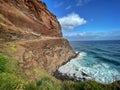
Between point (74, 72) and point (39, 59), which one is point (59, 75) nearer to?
point (74, 72)

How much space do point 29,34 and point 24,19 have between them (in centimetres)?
520

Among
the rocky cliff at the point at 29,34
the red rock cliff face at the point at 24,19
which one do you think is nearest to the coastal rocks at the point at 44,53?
the rocky cliff at the point at 29,34

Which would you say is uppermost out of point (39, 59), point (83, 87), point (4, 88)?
point (4, 88)

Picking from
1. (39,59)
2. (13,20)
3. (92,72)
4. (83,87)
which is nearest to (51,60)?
(39,59)

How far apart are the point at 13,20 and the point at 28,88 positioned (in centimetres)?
2434

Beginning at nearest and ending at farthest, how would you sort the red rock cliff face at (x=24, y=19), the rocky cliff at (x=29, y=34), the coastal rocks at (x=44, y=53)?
the rocky cliff at (x=29, y=34) → the coastal rocks at (x=44, y=53) → the red rock cliff face at (x=24, y=19)

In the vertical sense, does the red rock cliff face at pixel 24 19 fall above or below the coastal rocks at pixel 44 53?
above

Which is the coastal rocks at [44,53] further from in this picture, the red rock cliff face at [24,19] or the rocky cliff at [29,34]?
the red rock cliff face at [24,19]

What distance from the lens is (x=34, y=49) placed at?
25250 mm

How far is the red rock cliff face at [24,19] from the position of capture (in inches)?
1037

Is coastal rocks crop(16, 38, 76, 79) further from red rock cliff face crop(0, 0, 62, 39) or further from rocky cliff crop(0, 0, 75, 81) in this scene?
red rock cliff face crop(0, 0, 62, 39)

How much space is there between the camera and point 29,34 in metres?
29.6

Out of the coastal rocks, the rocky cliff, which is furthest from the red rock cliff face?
the coastal rocks

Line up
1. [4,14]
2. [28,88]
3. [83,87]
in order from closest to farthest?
[28,88] < [83,87] < [4,14]
